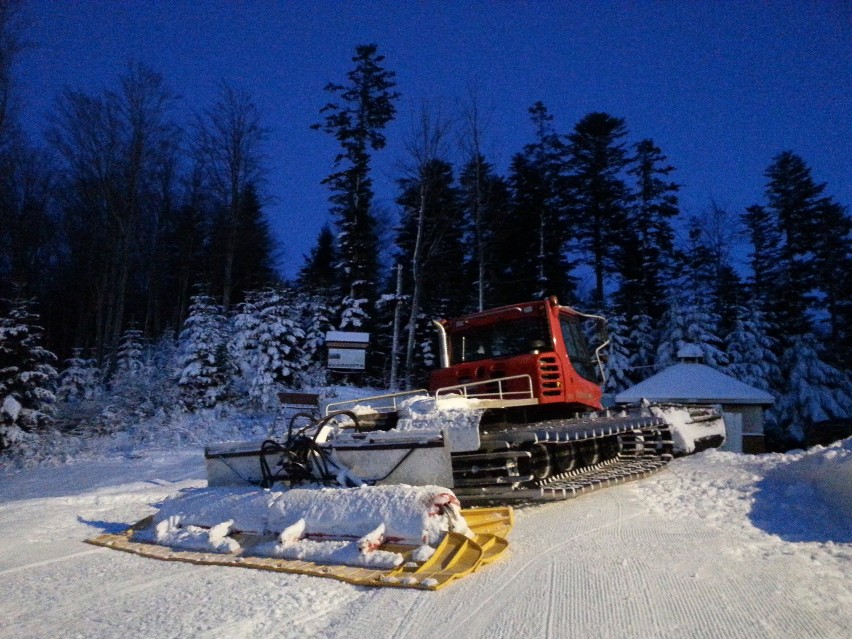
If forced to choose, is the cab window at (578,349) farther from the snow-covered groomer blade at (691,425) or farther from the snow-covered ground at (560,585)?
the snow-covered ground at (560,585)

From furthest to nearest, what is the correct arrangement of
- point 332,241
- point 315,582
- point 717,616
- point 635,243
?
point 332,241
point 635,243
point 315,582
point 717,616

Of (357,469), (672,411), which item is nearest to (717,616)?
(357,469)

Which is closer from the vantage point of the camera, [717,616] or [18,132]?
[717,616]

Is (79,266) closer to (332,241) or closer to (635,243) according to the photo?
(332,241)

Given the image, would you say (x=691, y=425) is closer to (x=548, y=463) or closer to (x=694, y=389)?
(x=548, y=463)

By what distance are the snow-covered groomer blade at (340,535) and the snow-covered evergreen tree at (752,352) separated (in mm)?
25464

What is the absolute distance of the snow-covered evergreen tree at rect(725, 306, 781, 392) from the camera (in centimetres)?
2678

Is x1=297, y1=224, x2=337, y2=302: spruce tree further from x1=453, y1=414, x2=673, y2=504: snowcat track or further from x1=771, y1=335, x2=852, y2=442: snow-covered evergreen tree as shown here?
x1=453, y1=414, x2=673, y2=504: snowcat track

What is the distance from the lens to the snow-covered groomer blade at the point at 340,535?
3998 mm

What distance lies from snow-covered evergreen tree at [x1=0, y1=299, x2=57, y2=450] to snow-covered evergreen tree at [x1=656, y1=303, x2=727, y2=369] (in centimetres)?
2315

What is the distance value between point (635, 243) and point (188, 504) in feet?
94.8

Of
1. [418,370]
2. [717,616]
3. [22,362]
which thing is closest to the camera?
[717,616]

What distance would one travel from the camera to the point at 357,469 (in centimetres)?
569

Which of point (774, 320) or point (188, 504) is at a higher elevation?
point (774, 320)
